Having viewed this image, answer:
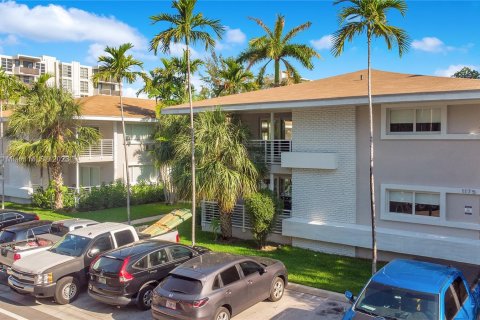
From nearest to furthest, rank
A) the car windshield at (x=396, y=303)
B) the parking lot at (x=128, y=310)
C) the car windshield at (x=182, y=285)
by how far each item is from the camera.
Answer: the car windshield at (x=396, y=303)
the car windshield at (x=182, y=285)
the parking lot at (x=128, y=310)

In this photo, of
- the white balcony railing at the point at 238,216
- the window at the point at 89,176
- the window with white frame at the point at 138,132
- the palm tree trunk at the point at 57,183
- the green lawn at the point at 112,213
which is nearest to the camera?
the white balcony railing at the point at 238,216

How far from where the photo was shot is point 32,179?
30641 mm

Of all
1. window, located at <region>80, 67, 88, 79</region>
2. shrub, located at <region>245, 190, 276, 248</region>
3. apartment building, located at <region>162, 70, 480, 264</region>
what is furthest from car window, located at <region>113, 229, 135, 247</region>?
window, located at <region>80, 67, 88, 79</region>

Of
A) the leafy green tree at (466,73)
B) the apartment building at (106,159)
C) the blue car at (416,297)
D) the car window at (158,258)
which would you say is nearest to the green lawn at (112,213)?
the apartment building at (106,159)

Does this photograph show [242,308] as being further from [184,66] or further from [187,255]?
[184,66]

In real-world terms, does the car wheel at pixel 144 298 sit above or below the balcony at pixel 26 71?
below

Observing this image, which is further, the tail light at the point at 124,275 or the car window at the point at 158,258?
the car window at the point at 158,258

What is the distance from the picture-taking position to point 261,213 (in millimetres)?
15773

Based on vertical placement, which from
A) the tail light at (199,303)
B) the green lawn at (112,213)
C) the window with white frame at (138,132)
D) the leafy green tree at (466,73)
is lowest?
the green lawn at (112,213)

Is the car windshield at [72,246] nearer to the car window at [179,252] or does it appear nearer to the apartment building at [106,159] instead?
the car window at [179,252]

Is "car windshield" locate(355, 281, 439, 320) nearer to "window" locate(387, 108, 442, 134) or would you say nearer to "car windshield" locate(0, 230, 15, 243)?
"window" locate(387, 108, 442, 134)

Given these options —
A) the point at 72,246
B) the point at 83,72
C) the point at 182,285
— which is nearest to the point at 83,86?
the point at 83,72

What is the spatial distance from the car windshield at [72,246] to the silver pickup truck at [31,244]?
31.1 inches

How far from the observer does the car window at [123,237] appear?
12.6 metres
